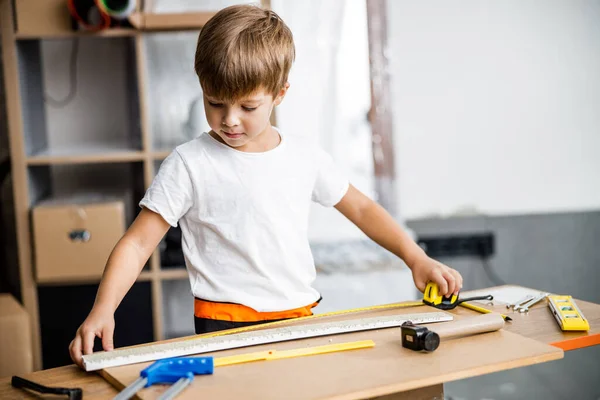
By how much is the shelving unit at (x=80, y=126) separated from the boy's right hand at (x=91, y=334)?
131 cm

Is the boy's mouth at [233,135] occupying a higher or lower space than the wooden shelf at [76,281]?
higher

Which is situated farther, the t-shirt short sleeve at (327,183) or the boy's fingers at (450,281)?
the t-shirt short sleeve at (327,183)

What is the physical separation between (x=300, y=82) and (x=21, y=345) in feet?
4.08

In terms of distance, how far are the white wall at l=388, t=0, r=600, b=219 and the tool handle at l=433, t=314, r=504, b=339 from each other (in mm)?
1497

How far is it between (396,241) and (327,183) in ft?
0.59

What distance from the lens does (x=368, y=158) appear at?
2551 mm

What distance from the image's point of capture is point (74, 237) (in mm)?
2309

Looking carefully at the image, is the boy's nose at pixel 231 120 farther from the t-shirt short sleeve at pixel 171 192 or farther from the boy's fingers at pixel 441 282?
the boy's fingers at pixel 441 282

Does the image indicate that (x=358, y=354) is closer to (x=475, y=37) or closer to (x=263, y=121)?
(x=263, y=121)

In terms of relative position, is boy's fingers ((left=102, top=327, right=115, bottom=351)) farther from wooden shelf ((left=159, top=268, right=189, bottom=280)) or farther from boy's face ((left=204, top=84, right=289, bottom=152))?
wooden shelf ((left=159, top=268, right=189, bottom=280))

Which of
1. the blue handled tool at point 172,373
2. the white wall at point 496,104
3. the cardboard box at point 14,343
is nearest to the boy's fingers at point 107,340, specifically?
the blue handled tool at point 172,373

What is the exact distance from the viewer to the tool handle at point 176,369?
0.92 m

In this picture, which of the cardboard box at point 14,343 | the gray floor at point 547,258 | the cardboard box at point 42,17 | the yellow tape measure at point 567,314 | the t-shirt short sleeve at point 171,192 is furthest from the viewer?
the gray floor at point 547,258

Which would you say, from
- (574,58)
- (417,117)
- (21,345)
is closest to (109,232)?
(21,345)
